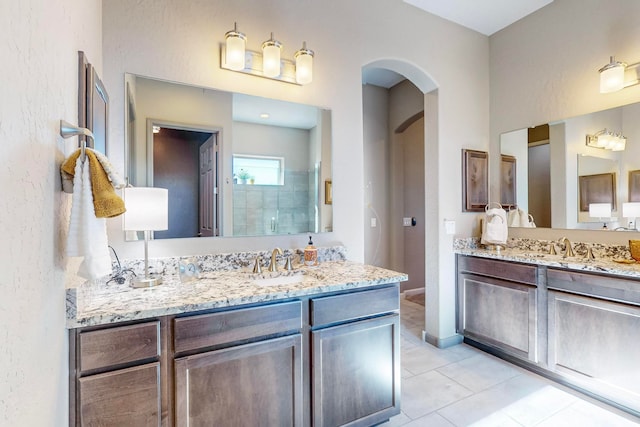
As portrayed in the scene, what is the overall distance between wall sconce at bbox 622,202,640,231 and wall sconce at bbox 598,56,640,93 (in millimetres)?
873

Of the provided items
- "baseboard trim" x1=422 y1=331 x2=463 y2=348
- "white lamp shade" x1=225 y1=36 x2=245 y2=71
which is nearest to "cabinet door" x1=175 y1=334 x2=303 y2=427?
"white lamp shade" x1=225 y1=36 x2=245 y2=71

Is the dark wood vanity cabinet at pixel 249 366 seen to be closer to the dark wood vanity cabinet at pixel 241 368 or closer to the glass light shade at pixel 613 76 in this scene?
the dark wood vanity cabinet at pixel 241 368

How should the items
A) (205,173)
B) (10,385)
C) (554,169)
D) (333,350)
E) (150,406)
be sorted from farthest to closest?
(554,169) → (205,173) → (333,350) → (150,406) → (10,385)

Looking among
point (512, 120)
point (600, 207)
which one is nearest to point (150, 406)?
point (600, 207)

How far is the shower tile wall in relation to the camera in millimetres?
2045

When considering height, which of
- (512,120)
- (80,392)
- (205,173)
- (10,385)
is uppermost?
(512,120)

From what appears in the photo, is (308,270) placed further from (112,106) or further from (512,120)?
(512,120)

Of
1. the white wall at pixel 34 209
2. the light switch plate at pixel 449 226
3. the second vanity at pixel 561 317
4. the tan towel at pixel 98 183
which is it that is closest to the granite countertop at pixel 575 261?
the second vanity at pixel 561 317

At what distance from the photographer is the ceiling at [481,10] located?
2.74m

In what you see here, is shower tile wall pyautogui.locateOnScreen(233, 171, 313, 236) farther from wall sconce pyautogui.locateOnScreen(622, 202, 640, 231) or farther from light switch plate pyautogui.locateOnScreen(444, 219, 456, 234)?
wall sconce pyautogui.locateOnScreen(622, 202, 640, 231)

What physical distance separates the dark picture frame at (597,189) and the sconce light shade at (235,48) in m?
2.84

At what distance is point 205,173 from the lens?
1.97 metres

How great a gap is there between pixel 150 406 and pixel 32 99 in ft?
3.80

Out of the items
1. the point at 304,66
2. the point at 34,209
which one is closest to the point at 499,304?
the point at 304,66
